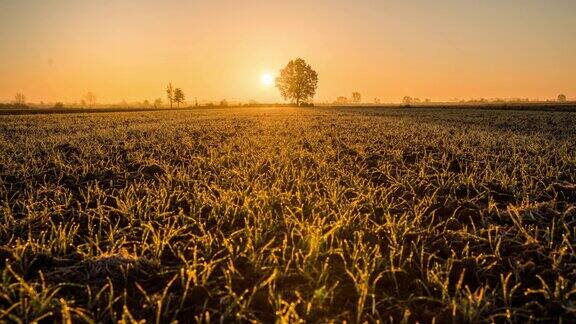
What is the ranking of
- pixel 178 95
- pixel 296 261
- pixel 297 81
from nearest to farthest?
pixel 296 261, pixel 297 81, pixel 178 95

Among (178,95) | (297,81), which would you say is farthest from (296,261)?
(178,95)

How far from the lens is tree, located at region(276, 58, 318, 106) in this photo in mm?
100312

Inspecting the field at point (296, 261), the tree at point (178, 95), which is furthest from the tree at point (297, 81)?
the field at point (296, 261)

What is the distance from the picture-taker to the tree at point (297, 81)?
3949 inches

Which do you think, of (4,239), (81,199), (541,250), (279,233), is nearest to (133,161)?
(81,199)

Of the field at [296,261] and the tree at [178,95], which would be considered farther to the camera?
the tree at [178,95]

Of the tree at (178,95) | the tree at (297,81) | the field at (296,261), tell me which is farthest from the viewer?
the tree at (178,95)

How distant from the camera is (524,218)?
14.1 ft

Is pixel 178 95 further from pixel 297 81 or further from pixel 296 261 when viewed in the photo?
pixel 296 261

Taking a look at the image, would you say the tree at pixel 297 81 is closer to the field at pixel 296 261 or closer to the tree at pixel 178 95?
the tree at pixel 178 95

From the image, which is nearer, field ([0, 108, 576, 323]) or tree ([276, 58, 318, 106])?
field ([0, 108, 576, 323])

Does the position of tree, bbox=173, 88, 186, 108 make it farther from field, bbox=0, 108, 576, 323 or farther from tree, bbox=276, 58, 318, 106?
field, bbox=0, 108, 576, 323

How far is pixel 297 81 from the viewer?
100m

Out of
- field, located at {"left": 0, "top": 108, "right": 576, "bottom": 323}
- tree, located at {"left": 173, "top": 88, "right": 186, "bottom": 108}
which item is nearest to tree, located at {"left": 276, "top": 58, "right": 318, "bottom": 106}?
tree, located at {"left": 173, "top": 88, "right": 186, "bottom": 108}
